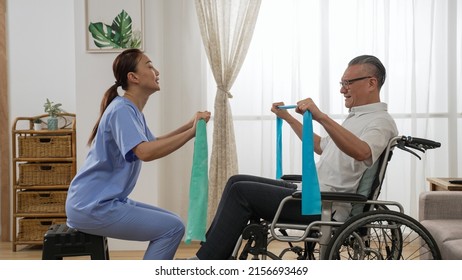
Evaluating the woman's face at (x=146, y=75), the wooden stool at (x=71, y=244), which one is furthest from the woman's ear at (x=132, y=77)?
the wooden stool at (x=71, y=244)

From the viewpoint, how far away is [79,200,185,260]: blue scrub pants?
247cm

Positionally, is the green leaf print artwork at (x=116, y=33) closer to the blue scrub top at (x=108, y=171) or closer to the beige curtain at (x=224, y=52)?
the beige curtain at (x=224, y=52)

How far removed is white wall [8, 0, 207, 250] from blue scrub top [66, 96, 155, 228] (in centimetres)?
180

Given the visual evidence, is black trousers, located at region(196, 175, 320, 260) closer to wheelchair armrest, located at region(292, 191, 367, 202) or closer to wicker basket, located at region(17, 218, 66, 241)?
wheelchair armrest, located at region(292, 191, 367, 202)

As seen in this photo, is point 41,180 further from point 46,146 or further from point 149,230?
point 149,230

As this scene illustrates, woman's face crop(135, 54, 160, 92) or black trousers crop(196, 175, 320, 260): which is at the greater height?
woman's face crop(135, 54, 160, 92)

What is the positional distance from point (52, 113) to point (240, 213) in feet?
7.99

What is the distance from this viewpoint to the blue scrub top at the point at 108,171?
2459 mm

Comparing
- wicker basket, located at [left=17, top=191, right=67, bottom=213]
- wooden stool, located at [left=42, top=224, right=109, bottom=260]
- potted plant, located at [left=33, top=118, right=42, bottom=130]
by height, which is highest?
potted plant, located at [left=33, top=118, right=42, bottom=130]

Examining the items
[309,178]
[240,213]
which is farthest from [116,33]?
[309,178]

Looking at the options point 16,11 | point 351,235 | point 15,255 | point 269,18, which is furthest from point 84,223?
point 16,11

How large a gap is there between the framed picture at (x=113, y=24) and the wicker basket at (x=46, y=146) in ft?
2.12

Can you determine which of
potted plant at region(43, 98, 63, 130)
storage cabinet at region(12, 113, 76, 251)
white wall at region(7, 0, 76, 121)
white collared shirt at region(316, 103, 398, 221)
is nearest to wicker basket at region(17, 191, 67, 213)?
storage cabinet at region(12, 113, 76, 251)
